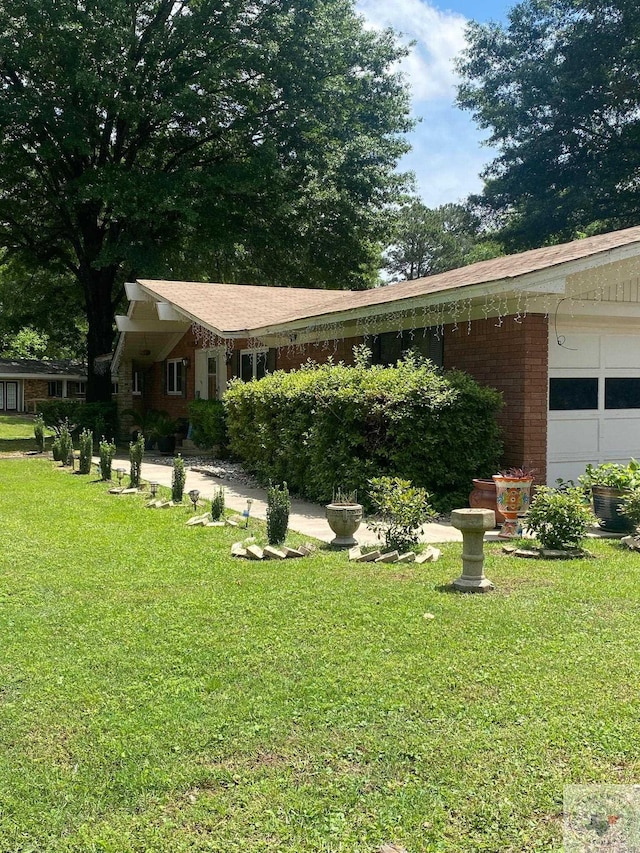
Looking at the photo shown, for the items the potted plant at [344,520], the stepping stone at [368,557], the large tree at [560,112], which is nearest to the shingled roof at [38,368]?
the large tree at [560,112]

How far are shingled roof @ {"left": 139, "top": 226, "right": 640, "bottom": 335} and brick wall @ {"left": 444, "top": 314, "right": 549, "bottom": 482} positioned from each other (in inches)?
32.3

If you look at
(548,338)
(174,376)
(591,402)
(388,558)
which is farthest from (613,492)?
(174,376)

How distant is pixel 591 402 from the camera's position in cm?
1072

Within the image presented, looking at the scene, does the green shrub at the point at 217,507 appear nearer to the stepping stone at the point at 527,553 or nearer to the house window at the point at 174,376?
the stepping stone at the point at 527,553

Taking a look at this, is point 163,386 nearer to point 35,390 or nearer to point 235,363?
point 235,363

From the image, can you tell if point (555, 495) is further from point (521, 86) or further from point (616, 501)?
point (521, 86)

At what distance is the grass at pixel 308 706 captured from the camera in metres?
2.83

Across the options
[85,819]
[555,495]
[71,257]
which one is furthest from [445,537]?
[71,257]

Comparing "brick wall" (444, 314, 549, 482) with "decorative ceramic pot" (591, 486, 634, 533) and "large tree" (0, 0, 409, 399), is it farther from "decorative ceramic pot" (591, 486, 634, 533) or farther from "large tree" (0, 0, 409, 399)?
"large tree" (0, 0, 409, 399)

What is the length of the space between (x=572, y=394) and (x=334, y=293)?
12877 mm

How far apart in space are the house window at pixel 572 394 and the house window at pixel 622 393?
264 millimetres

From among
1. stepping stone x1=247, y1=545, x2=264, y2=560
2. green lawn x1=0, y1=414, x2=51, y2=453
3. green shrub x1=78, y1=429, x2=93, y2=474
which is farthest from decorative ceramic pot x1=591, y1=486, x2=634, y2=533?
green lawn x1=0, y1=414, x2=51, y2=453

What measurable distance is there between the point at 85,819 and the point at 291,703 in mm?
1213

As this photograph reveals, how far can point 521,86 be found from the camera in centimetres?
3033
